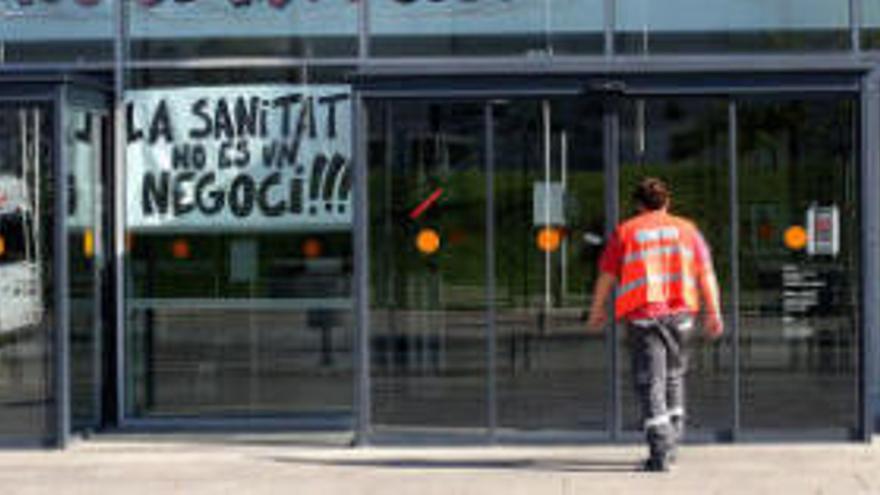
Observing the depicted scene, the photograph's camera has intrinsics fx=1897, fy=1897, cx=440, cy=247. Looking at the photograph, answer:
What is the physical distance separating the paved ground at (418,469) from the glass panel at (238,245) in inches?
29.4

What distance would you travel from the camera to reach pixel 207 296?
13398 millimetres

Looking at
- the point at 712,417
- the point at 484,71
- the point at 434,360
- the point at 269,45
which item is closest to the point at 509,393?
the point at 434,360

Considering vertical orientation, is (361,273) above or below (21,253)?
below

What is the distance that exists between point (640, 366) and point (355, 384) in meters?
2.23

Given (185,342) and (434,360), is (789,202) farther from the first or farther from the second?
(185,342)

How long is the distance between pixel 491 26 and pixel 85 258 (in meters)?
3.24

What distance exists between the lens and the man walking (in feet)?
35.2

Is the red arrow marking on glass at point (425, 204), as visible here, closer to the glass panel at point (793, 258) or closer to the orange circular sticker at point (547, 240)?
the orange circular sticker at point (547, 240)

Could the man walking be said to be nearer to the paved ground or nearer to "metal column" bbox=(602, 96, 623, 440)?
the paved ground

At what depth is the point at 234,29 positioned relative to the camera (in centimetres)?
1348

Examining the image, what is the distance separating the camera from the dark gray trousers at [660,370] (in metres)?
10.7

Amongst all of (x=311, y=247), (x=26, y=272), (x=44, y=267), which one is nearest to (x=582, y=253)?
(x=311, y=247)

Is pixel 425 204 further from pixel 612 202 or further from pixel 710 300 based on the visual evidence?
pixel 710 300

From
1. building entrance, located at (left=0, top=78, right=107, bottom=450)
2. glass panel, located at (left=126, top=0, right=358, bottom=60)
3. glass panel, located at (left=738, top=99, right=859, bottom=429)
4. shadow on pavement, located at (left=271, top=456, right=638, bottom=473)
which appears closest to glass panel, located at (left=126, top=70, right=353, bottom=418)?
glass panel, located at (left=126, top=0, right=358, bottom=60)
